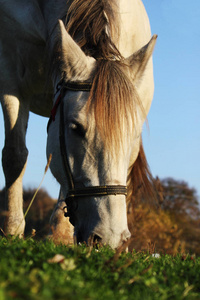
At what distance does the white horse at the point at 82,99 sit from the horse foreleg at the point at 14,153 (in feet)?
0.04

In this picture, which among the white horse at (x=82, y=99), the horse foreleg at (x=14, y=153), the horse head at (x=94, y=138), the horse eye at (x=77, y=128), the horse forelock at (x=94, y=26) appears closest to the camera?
the horse head at (x=94, y=138)

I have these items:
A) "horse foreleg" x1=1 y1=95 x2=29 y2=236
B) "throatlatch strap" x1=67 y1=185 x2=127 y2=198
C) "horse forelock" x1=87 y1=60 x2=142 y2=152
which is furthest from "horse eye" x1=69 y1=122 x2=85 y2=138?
"horse foreleg" x1=1 y1=95 x2=29 y2=236

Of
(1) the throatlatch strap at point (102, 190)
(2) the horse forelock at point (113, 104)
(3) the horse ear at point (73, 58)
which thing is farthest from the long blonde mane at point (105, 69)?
(1) the throatlatch strap at point (102, 190)

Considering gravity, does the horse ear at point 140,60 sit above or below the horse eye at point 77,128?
above

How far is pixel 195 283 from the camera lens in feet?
5.63

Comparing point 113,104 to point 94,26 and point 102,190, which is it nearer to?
point 102,190

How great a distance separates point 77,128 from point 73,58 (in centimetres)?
68

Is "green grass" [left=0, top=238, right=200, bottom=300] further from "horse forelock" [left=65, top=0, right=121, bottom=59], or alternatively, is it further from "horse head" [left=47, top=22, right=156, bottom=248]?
"horse forelock" [left=65, top=0, right=121, bottom=59]

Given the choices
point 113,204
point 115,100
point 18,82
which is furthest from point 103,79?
point 18,82

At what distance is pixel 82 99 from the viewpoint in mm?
3242

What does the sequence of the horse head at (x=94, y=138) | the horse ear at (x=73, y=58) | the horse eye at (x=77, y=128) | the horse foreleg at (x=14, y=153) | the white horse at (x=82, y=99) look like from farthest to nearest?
the horse foreleg at (x=14, y=153), the horse ear at (x=73, y=58), the horse eye at (x=77, y=128), the white horse at (x=82, y=99), the horse head at (x=94, y=138)

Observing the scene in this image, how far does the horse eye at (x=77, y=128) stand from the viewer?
3.13 meters

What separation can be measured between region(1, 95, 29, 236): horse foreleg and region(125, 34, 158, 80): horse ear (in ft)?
5.87

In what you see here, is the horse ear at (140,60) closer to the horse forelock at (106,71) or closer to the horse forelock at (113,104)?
the horse forelock at (106,71)
